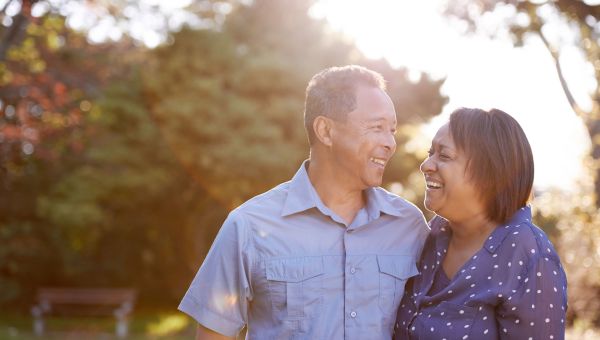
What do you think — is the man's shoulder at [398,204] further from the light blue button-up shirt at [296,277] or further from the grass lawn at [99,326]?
the grass lawn at [99,326]

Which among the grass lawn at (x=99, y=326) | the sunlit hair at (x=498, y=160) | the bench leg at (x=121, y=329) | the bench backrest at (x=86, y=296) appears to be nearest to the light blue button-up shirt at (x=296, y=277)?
the sunlit hair at (x=498, y=160)

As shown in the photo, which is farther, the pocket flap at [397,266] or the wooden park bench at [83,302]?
the wooden park bench at [83,302]

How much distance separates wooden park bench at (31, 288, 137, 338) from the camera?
20.6 m

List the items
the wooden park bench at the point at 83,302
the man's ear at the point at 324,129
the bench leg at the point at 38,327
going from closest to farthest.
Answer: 1. the man's ear at the point at 324,129
2. the bench leg at the point at 38,327
3. the wooden park bench at the point at 83,302

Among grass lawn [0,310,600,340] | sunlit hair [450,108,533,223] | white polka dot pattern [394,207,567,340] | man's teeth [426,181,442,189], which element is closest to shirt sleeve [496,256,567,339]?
white polka dot pattern [394,207,567,340]

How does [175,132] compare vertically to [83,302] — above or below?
above

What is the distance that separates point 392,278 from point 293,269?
1.47 feet

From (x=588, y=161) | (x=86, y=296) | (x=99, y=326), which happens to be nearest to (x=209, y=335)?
(x=588, y=161)

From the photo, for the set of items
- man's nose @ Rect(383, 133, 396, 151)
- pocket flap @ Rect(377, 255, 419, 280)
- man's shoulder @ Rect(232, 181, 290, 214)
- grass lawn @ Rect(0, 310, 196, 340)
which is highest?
man's nose @ Rect(383, 133, 396, 151)

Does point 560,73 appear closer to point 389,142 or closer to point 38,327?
point 389,142

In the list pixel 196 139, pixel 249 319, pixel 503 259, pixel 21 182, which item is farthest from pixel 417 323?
pixel 21 182

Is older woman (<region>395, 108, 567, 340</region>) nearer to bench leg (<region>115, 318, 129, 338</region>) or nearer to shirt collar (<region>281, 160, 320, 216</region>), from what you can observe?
shirt collar (<region>281, 160, 320, 216</region>)

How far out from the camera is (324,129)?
3875 millimetres

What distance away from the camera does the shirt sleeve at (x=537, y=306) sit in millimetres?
3170
